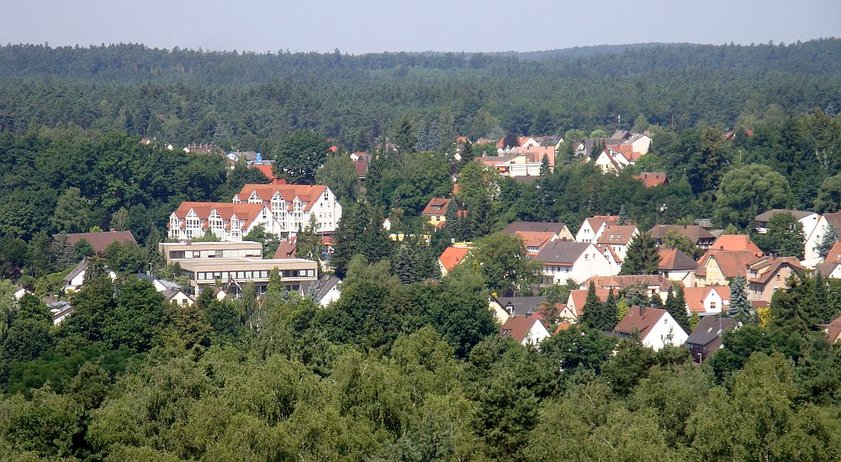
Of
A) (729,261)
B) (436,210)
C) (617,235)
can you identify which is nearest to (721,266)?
(729,261)

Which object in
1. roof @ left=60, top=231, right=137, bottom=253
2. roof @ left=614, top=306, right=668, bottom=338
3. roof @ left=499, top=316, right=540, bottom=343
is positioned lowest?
roof @ left=60, top=231, right=137, bottom=253

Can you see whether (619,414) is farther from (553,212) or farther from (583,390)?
(553,212)

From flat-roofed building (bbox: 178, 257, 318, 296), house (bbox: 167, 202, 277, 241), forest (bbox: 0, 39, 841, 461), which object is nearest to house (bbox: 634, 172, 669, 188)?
forest (bbox: 0, 39, 841, 461)

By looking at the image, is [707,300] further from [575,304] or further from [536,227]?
[536,227]

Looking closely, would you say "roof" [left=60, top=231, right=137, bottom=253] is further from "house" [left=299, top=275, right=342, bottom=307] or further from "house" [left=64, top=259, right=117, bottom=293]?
"house" [left=299, top=275, right=342, bottom=307]

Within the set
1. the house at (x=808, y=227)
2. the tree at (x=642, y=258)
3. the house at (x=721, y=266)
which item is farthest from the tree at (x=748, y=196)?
the tree at (x=642, y=258)

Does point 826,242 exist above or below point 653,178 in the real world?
below
